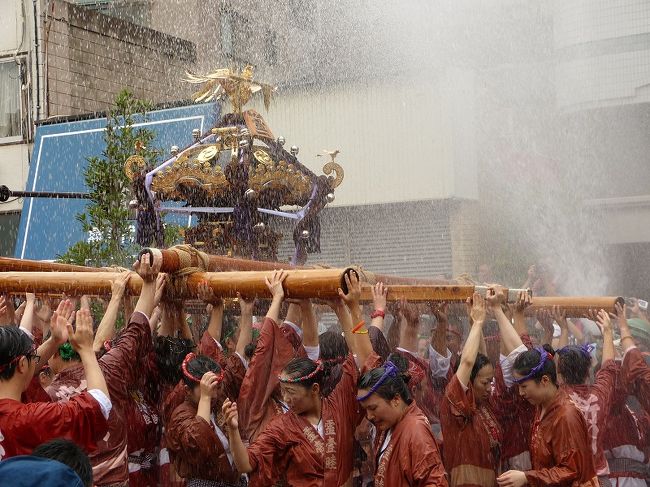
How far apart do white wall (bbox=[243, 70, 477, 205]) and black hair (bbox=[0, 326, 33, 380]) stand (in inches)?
409

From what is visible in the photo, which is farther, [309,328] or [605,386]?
[605,386]

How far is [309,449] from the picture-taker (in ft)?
15.2

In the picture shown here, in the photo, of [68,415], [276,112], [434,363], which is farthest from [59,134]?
[68,415]

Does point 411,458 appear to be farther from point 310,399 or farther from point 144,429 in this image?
point 144,429

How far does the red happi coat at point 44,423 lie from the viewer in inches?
145

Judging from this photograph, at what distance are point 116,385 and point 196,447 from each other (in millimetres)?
500

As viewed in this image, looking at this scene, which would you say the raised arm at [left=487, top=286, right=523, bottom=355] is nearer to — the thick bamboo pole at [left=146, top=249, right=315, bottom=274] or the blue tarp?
the thick bamboo pole at [left=146, top=249, right=315, bottom=274]

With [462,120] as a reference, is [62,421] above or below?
below

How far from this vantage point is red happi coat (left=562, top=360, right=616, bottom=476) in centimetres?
562

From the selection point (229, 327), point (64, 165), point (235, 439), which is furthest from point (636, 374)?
point (64, 165)

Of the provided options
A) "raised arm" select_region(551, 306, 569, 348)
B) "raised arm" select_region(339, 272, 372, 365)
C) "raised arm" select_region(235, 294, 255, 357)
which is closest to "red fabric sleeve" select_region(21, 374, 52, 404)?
"raised arm" select_region(235, 294, 255, 357)

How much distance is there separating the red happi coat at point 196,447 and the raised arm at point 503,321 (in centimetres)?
143

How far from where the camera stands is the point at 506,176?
14.5m

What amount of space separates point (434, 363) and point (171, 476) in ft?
5.63
